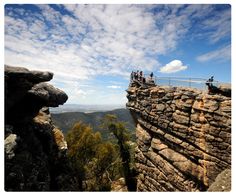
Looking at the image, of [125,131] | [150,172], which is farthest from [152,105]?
[125,131]

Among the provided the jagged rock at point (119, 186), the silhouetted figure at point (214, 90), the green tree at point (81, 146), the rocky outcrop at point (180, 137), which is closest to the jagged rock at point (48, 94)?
the rocky outcrop at point (180, 137)

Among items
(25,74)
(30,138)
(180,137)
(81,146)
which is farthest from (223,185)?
(81,146)

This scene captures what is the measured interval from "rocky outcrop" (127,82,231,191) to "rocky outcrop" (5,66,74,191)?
1216cm

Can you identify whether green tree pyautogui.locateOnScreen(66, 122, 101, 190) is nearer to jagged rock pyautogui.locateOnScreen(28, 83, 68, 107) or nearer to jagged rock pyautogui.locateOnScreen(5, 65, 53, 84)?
jagged rock pyautogui.locateOnScreen(28, 83, 68, 107)

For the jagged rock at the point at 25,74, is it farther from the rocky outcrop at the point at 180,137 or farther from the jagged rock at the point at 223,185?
the jagged rock at the point at 223,185

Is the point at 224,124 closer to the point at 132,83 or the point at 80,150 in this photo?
the point at 132,83

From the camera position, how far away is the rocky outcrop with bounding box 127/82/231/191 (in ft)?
75.0

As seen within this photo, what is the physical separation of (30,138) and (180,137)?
16.5 metres

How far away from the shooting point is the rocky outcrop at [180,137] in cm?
2286

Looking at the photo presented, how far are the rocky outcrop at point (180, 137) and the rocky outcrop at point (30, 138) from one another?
12163 millimetres

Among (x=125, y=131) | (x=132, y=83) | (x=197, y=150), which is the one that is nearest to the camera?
(x=197, y=150)

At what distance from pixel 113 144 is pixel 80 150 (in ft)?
A: 26.2

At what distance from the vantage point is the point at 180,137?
26.9 metres

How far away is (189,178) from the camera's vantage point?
25.9 meters
